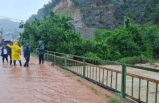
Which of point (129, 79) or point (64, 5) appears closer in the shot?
point (129, 79)

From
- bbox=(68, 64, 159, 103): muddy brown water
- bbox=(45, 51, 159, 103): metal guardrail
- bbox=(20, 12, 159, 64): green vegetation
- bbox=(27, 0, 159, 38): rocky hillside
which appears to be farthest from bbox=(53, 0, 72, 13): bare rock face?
bbox=(68, 64, 159, 103): muddy brown water

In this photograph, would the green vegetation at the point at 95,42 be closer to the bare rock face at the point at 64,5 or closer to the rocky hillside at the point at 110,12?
the rocky hillside at the point at 110,12

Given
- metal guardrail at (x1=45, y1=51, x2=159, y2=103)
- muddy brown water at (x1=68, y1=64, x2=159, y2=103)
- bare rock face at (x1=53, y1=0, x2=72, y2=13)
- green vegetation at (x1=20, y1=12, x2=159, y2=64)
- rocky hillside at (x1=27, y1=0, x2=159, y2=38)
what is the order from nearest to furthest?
metal guardrail at (x1=45, y1=51, x2=159, y2=103) → muddy brown water at (x1=68, y1=64, x2=159, y2=103) → green vegetation at (x1=20, y1=12, x2=159, y2=64) → rocky hillside at (x1=27, y1=0, x2=159, y2=38) → bare rock face at (x1=53, y1=0, x2=72, y2=13)

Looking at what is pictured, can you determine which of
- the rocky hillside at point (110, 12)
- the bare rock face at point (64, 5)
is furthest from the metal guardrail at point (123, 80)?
the bare rock face at point (64, 5)

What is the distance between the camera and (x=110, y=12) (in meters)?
65.9

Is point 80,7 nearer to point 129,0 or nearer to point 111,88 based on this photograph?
point 129,0

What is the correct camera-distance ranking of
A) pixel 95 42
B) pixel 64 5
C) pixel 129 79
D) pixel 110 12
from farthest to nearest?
pixel 64 5 → pixel 110 12 → pixel 95 42 → pixel 129 79

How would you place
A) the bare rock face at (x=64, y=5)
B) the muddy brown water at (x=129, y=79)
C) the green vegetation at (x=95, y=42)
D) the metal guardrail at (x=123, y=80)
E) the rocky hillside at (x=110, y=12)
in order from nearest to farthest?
the metal guardrail at (x=123, y=80), the muddy brown water at (x=129, y=79), the green vegetation at (x=95, y=42), the rocky hillside at (x=110, y=12), the bare rock face at (x=64, y=5)

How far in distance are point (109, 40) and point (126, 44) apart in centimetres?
241

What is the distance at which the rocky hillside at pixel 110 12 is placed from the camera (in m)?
62.9

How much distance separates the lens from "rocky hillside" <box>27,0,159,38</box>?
6288 cm

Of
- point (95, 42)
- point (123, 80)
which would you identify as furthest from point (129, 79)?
point (95, 42)

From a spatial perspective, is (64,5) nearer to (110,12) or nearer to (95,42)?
(110,12)

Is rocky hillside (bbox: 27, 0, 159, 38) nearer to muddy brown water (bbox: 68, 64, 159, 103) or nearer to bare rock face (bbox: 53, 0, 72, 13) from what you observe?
bare rock face (bbox: 53, 0, 72, 13)
